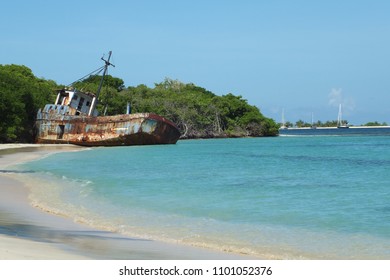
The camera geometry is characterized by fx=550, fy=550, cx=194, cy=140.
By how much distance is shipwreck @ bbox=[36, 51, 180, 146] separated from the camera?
134ft

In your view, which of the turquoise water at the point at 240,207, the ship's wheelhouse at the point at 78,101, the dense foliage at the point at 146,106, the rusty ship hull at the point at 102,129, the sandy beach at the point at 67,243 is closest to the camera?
the sandy beach at the point at 67,243

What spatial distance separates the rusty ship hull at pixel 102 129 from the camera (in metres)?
40.7

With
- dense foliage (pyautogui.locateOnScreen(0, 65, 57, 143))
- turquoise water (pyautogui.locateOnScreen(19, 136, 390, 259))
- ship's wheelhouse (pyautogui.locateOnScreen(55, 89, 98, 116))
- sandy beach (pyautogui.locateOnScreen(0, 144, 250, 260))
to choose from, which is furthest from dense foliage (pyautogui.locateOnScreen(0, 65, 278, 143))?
sandy beach (pyautogui.locateOnScreen(0, 144, 250, 260))

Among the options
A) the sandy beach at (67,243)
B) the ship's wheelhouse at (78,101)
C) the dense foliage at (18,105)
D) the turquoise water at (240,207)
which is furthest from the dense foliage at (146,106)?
the sandy beach at (67,243)

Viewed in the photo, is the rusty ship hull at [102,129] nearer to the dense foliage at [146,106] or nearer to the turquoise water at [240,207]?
the dense foliage at [146,106]

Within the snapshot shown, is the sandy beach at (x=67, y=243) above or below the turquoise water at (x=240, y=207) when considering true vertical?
above

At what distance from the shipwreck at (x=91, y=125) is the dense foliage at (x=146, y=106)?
225cm

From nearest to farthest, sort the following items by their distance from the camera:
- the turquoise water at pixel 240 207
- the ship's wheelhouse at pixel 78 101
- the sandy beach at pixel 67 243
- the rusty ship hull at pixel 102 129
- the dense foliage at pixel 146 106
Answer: the sandy beach at pixel 67 243, the turquoise water at pixel 240 207, the rusty ship hull at pixel 102 129, the dense foliage at pixel 146 106, the ship's wheelhouse at pixel 78 101

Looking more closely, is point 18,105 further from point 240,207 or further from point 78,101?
point 240,207

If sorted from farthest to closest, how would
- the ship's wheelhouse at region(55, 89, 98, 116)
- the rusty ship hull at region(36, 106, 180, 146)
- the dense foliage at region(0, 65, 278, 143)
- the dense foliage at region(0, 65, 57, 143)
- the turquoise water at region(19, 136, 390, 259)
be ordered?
the ship's wheelhouse at region(55, 89, 98, 116)
the dense foliage at region(0, 65, 278, 143)
the rusty ship hull at region(36, 106, 180, 146)
the dense foliage at region(0, 65, 57, 143)
the turquoise water at region(19, 136, 390, 259)

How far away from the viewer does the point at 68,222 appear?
9328 millimetres

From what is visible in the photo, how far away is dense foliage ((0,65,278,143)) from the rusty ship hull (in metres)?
2.32

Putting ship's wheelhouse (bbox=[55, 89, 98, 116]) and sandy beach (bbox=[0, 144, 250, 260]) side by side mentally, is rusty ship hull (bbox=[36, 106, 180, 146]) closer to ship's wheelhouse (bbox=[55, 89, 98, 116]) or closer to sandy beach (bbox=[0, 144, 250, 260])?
ship's wheelhouse (bbox=[55, 89, 98, 116])
